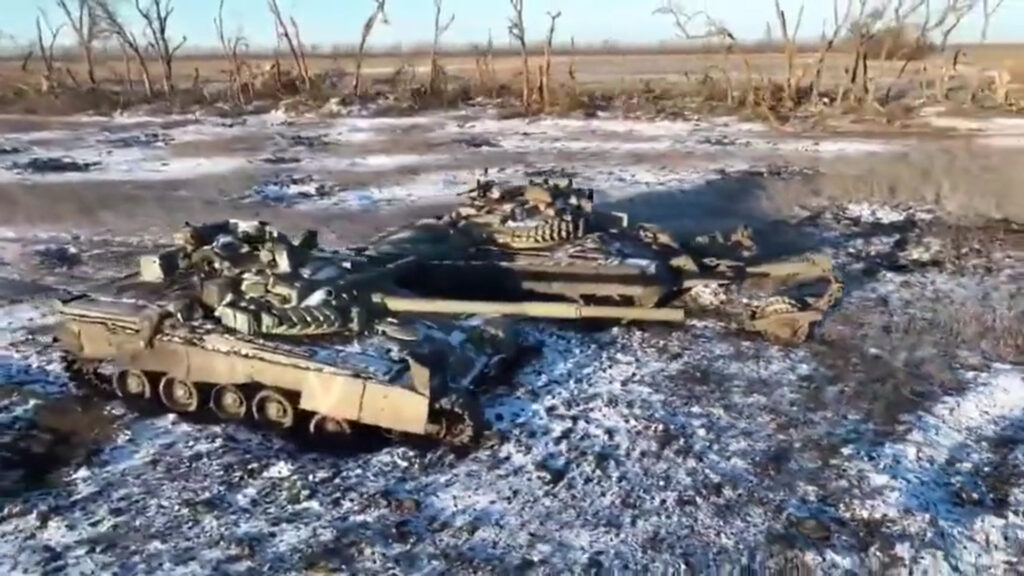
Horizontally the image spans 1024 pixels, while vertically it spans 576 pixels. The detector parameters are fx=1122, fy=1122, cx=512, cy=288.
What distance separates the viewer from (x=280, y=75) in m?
42.8

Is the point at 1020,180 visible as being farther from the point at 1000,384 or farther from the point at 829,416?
the point at 829,416

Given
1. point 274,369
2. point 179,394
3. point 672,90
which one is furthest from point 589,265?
point 672,90

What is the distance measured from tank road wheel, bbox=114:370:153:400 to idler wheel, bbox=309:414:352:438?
207 centimetres

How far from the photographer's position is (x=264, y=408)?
11.1m

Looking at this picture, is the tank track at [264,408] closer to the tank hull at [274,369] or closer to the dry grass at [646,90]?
the tank hull at [274,369]

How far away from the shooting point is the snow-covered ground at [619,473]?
8.66 metres

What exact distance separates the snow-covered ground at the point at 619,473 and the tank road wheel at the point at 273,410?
0.79ft

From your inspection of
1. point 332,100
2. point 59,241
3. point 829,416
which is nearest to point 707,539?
point 829,416

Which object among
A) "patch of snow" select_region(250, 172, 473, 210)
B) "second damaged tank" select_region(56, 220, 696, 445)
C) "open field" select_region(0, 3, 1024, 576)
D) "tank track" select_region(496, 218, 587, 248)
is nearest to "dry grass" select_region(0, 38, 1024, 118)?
"open field" select_region(0, 3, 1024, 576)

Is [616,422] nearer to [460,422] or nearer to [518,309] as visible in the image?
[460,422]

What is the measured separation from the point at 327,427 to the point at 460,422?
1.32m

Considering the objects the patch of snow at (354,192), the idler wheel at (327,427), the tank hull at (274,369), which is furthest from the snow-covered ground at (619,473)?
the patch of snow at (354,192)

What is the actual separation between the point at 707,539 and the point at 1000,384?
210 inches

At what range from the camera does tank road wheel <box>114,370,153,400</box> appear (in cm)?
1169
